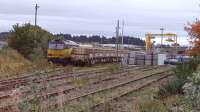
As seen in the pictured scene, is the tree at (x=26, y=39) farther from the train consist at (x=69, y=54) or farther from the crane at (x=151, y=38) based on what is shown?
the crane at (x=151, y=38)

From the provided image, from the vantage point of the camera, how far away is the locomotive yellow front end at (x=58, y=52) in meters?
54.4

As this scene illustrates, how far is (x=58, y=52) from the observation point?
54.6 meters

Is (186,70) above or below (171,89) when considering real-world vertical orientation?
above

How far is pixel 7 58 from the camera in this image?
170 feet

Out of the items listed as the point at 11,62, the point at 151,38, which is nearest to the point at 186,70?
the point at 11,62

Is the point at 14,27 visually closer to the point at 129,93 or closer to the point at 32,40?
the point at 32,40

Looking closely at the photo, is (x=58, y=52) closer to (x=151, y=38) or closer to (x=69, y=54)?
(x=69, y=54)

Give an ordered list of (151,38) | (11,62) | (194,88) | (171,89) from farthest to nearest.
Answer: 1. (151,38)
2. (11,62)
3. (171,89)
4. (194,88)

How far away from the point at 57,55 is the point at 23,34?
838 cm

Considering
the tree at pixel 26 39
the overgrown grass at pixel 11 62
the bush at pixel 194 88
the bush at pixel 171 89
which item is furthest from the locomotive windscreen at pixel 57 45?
the bush at pixel 194 88

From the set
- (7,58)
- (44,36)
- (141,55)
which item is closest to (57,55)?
(7,58)

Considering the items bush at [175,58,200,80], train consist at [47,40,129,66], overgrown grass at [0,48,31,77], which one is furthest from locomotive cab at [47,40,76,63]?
bush at [175,58,200,80]

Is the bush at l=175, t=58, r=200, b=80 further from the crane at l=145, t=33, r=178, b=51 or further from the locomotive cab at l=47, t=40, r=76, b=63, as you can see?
the crane at l=145, t=33, r=178, b=51

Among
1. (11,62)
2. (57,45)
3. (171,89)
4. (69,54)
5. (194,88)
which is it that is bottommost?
(11,62)
